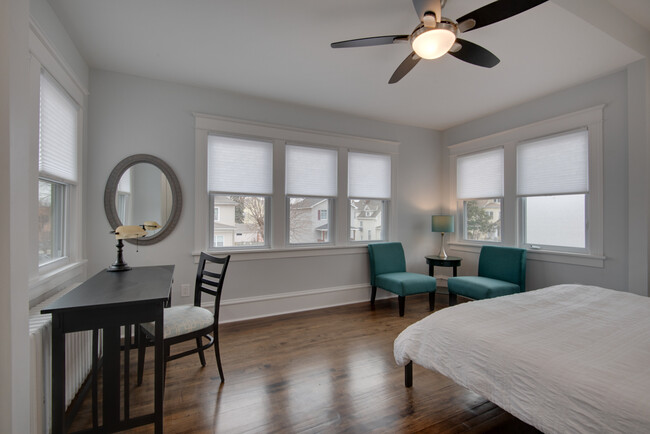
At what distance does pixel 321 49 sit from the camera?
2570 mm

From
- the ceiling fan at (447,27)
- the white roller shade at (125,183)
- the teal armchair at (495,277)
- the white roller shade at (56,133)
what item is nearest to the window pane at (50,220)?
the white roller shade at (56,133)

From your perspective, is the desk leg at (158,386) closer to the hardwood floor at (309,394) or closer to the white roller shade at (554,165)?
the hardwood floor at (309,394)

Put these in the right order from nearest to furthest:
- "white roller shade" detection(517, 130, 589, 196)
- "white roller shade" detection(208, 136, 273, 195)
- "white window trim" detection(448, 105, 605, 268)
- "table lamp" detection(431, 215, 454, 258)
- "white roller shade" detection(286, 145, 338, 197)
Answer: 1. "white window trim" detection(448, 105, 605, 268)
2. "white roller shade" detection(517, 130, 589, 196)
3. "white roller shade" detection(208, 136, 273, 195)
4. "white roller shade" detection(286, 145, 338, 197)
5. "table lamp" detection(431, 215, 454, 258)

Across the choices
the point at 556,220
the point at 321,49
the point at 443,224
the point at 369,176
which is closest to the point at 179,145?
the point at 321,49

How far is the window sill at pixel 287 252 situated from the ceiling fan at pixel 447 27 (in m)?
2.44

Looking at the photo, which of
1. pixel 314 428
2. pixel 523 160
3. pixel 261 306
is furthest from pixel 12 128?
pixel 523 160

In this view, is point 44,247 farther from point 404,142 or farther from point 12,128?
point 404,142

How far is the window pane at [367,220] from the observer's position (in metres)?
4.30

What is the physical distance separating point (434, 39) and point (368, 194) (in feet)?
8.72

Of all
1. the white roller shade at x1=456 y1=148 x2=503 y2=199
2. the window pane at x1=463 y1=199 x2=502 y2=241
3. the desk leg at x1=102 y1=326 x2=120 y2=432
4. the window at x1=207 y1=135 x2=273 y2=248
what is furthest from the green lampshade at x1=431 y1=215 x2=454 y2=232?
the desk leg at x1=102 y1=326 x2=120 y2=432

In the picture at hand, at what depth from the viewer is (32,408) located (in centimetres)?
130

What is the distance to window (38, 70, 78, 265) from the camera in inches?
78.4

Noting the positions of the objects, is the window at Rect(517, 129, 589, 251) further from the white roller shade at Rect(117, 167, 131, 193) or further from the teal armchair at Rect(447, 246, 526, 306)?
the white roller shade at Rect(117, 167, 131, 193)

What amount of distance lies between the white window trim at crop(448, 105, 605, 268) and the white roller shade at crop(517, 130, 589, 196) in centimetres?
7
